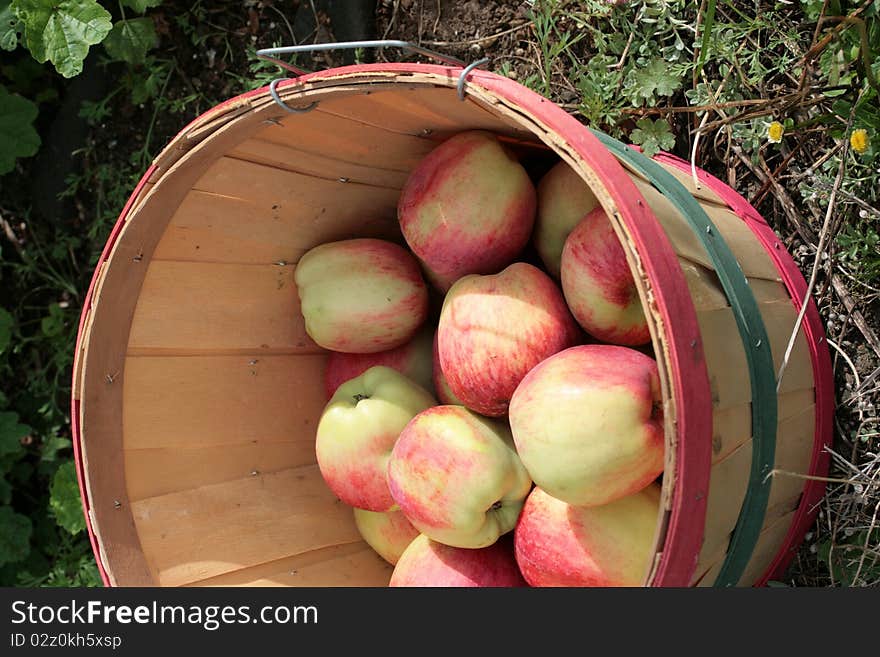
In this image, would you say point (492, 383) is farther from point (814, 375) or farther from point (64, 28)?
point (64, 28)

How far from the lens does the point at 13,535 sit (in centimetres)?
219

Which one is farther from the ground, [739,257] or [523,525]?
[739,257]

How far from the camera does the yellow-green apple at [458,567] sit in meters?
1.32

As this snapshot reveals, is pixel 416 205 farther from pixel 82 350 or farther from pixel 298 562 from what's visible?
pixel 298 562

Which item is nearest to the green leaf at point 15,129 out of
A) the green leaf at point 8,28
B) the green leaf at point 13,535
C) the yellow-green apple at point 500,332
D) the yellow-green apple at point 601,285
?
the green leaf at point 8,28

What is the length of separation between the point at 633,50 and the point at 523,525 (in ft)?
2.86

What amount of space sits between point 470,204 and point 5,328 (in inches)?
55.6

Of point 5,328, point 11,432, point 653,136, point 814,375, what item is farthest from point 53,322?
point 814,375

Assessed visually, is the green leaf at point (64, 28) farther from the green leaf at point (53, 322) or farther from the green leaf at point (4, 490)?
the green leaf at point (4, 490)

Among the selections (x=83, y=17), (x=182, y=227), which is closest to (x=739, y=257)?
(x=182, y=227)

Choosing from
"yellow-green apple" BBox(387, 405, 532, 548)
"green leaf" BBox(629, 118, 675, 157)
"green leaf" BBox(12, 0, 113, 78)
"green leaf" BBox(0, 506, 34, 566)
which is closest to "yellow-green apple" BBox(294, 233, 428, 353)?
"yellow-green apple" BBox(387, 405, 532, 548)

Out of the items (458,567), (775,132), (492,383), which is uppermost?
(775,132)

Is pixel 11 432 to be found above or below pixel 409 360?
below

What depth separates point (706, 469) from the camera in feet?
3.08
